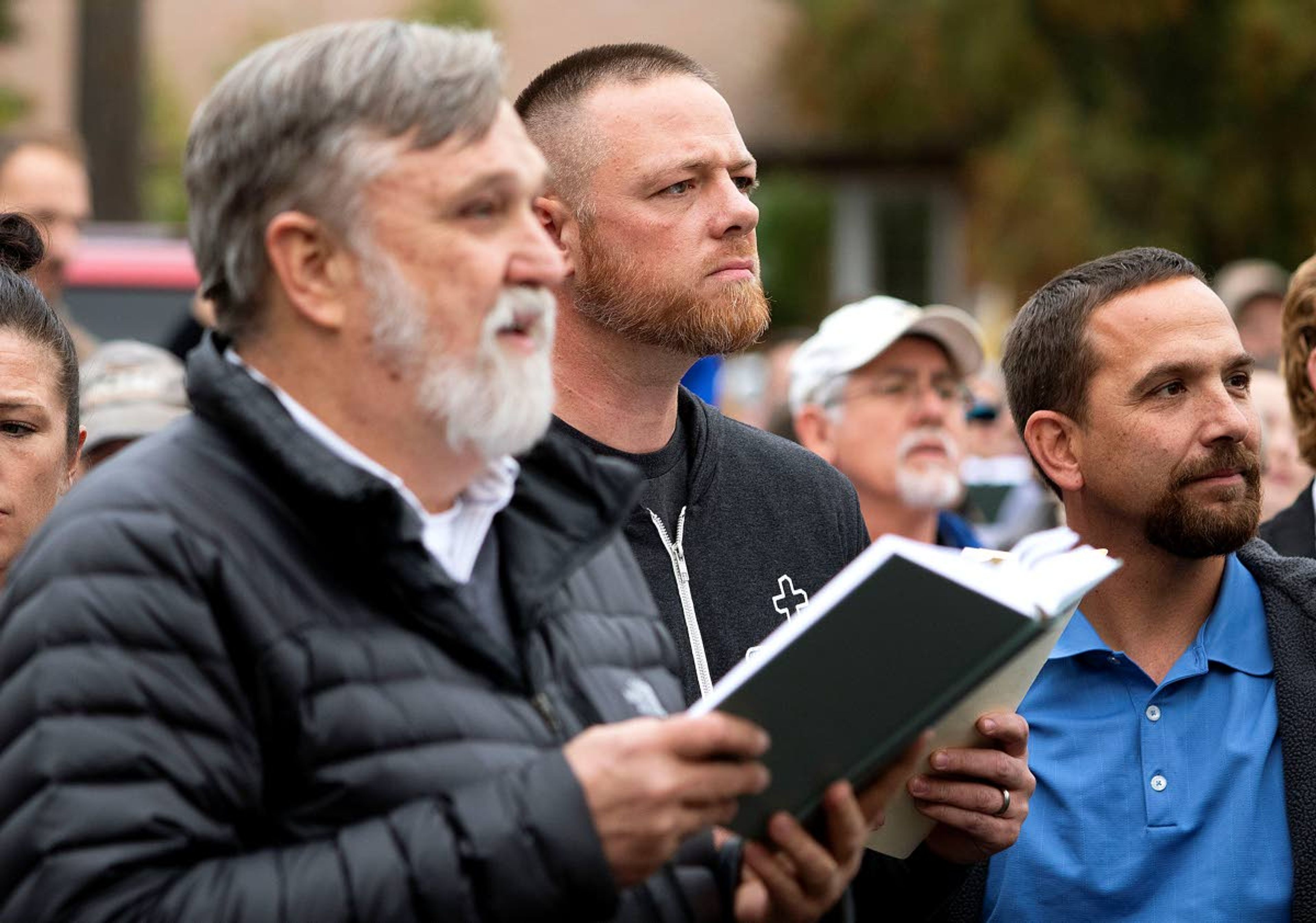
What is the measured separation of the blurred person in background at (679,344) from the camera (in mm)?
3049

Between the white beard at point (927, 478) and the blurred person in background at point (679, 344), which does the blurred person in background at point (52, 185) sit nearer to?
the white beard at point (927, 478)

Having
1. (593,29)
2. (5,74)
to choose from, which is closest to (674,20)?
(593,29)

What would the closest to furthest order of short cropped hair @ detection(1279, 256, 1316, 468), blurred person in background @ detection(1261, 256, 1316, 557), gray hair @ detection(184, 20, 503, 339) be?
gray hair @ detection(184, 20, 503, 339) < blurred person in background @ detection(1261, 256, 1316, 557) < short cropped hair @ detection(1279, 256, 1316, 468)

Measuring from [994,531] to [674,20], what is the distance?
15.2m

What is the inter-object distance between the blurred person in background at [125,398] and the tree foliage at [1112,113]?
1379 cm

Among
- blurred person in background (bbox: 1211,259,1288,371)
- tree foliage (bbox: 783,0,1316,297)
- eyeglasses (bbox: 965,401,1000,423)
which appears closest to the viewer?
eyeglasses (bbox: 965,401,1000,423)

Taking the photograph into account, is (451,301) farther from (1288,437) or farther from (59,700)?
(1288,437)

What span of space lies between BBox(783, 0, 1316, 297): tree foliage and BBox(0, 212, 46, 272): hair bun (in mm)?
15231

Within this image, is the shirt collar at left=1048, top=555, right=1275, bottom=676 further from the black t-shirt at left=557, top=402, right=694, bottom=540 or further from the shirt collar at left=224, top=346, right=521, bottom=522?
the shirt collar at left=224, top=346, right=521, bottom=522

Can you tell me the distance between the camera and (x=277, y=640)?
1.85 m

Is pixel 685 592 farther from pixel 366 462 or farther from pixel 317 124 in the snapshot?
pixel 317 124

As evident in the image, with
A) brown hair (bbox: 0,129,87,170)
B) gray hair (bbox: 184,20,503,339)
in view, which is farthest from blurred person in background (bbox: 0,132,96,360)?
gray hair (bbox: 184,20,503,339)

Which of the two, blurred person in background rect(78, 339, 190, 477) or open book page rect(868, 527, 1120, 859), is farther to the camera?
blurred person in background rect(78, 339, 190, 477)

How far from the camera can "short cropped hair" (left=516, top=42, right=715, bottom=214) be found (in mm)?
3338
